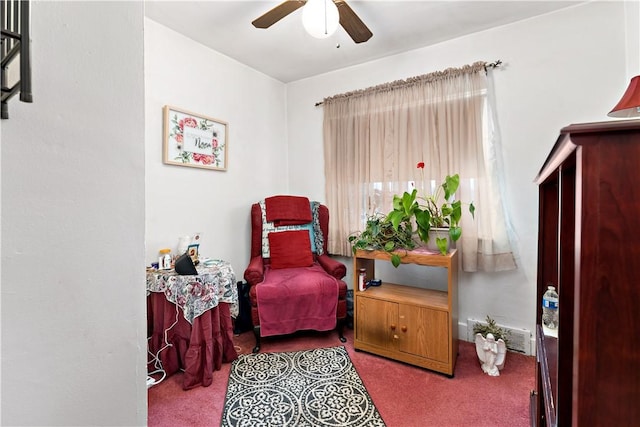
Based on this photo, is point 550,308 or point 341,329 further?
point 341,329

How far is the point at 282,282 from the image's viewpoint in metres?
2.21

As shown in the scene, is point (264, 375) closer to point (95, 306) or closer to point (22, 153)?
point (95, 306)

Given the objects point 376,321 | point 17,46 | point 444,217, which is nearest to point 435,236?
point 444,217

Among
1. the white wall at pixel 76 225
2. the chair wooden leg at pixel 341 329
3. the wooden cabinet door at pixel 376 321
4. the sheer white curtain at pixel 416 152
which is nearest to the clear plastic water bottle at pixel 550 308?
the wooden cabinet door at pixel 376 321

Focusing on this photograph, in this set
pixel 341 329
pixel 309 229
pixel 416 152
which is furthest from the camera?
pixel 309 229

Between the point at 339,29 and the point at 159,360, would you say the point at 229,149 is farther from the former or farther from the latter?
the point at 159,360

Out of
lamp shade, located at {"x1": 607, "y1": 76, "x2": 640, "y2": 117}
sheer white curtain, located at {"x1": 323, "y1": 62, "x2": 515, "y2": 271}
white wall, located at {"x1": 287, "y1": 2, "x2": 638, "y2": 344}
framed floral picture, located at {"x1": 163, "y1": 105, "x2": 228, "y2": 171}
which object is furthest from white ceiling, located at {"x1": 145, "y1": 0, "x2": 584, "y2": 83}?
lamp shade, located at {"x1": 607, "y1": 76, "x2": 640, "y2": 117}

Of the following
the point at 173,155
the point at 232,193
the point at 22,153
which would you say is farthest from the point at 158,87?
the point at 22,153

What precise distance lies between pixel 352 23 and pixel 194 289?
1.86 meters

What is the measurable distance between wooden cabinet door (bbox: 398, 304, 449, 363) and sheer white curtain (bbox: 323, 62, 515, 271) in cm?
59

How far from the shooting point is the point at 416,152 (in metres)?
2.49

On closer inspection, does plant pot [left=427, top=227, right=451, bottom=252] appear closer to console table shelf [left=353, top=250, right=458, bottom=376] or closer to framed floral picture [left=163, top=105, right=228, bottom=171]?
console table shelf [left=353, top=250, right=458, bottom=376]

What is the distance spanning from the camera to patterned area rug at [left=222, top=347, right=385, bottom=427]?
4.91ft

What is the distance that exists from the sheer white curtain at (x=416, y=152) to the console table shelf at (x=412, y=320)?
1.44 ft
